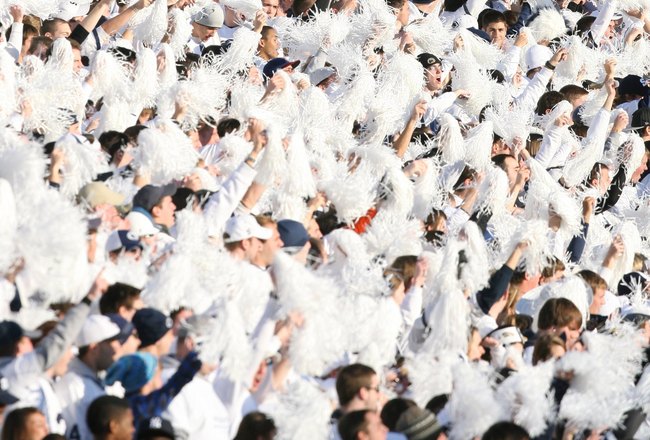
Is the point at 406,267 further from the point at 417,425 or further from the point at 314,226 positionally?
the point at 417,425

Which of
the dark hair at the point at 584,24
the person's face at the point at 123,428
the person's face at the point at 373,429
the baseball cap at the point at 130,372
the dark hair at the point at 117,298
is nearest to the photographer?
the person's face at the point at 123,428

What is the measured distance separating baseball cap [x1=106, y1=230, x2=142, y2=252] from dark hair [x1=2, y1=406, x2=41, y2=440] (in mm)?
1636

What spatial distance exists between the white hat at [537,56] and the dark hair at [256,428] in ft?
25.6

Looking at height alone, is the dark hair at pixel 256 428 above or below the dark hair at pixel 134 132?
above

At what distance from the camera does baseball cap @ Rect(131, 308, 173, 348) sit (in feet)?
21.1

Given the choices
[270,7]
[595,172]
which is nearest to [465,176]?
[595,172]

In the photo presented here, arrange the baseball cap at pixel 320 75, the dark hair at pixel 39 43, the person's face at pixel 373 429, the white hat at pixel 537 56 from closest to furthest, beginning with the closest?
the person's face at pixel 373 429 → the dark hair at pixel 39 43 → the baseball cap at pixel 320 75 → the white hat at pixel 537 56

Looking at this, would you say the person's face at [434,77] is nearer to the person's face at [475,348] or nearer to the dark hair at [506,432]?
the person's face at [475,348]

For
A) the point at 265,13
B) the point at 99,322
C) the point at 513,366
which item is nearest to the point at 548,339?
the point at 513,366

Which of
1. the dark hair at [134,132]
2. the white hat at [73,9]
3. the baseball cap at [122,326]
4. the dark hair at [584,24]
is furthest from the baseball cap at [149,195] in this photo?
the dark hair at [584,24]

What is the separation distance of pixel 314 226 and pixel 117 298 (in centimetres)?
222

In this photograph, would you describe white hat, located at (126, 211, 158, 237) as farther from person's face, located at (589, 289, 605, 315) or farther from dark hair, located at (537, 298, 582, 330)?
person's face, located at (589, 289, 605, 315)

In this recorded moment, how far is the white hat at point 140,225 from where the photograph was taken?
759 centimetres

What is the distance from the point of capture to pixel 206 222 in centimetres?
763
